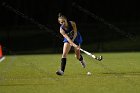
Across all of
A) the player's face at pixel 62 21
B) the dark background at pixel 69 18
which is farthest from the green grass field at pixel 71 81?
the dark background at pixel 69 18

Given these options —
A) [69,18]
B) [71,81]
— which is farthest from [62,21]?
[69,18]

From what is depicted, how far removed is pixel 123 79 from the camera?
14.3 m

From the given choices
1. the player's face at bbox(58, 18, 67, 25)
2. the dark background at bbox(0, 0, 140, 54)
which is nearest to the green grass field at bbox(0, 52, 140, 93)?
the player's face at bbox(58, 18, 67, 25)

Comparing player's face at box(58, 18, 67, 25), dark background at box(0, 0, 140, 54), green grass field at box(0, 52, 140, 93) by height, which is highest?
player's face at box(58, 18, 67, 25)

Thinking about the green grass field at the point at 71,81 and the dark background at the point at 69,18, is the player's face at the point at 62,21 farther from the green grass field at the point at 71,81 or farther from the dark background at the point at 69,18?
the dark background at the point at 69,18

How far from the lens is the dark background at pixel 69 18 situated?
114ft

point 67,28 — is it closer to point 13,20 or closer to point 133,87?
point 133,87

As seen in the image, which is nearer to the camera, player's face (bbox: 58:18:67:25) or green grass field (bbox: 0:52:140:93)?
green grass field (bbox: 0:52:140:93)

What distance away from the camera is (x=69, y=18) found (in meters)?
42.8

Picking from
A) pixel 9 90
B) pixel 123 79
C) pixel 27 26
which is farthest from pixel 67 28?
pixel 27 26

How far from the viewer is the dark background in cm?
3466

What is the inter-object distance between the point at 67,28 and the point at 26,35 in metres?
24.7

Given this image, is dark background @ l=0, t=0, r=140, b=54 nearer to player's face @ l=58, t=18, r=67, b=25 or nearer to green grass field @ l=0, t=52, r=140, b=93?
green grass field @ l=0, t=52, r=140, b=93

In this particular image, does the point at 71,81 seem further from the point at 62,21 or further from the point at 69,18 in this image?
the point at 69,18
